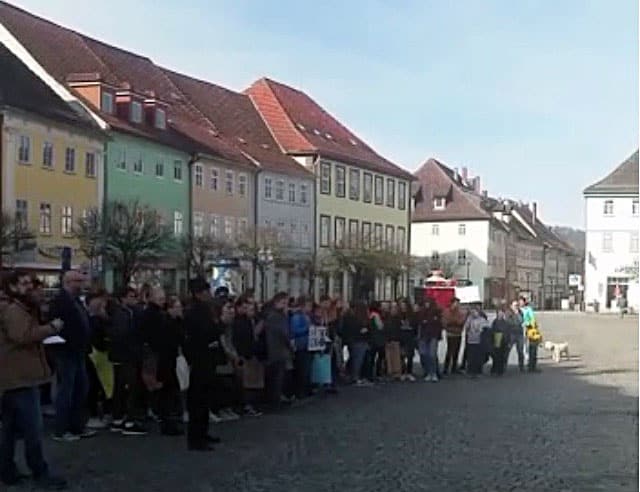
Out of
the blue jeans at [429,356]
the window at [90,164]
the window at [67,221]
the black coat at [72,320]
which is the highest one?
the window at [90,164]

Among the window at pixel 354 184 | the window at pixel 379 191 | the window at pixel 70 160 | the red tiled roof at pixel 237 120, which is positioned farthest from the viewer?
the window at pixel 379 191

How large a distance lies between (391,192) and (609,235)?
27433mm

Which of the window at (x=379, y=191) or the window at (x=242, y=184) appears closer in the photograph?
the window at (x=242, y=184)

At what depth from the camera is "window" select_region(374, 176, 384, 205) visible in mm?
87750

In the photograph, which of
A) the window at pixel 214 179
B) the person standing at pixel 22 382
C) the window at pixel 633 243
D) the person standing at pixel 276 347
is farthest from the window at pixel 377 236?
the person standing at pixel 22 382

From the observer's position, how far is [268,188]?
7288 centimetres

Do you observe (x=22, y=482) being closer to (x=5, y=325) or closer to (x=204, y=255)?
(x=5, y=325)

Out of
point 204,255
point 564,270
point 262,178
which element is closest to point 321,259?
point 262,178

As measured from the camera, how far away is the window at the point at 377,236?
78637 mm

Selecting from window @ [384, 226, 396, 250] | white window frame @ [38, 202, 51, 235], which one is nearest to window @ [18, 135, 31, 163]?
white window frame @ [38, 202, 51, 235]

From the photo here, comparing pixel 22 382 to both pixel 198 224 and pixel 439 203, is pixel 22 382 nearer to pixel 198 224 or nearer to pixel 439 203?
pixel 198 224

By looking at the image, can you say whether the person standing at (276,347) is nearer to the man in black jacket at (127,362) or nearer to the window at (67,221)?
the man in black jacket at (127,362)

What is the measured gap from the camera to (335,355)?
869 inches

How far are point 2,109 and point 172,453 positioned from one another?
36.5 metres
